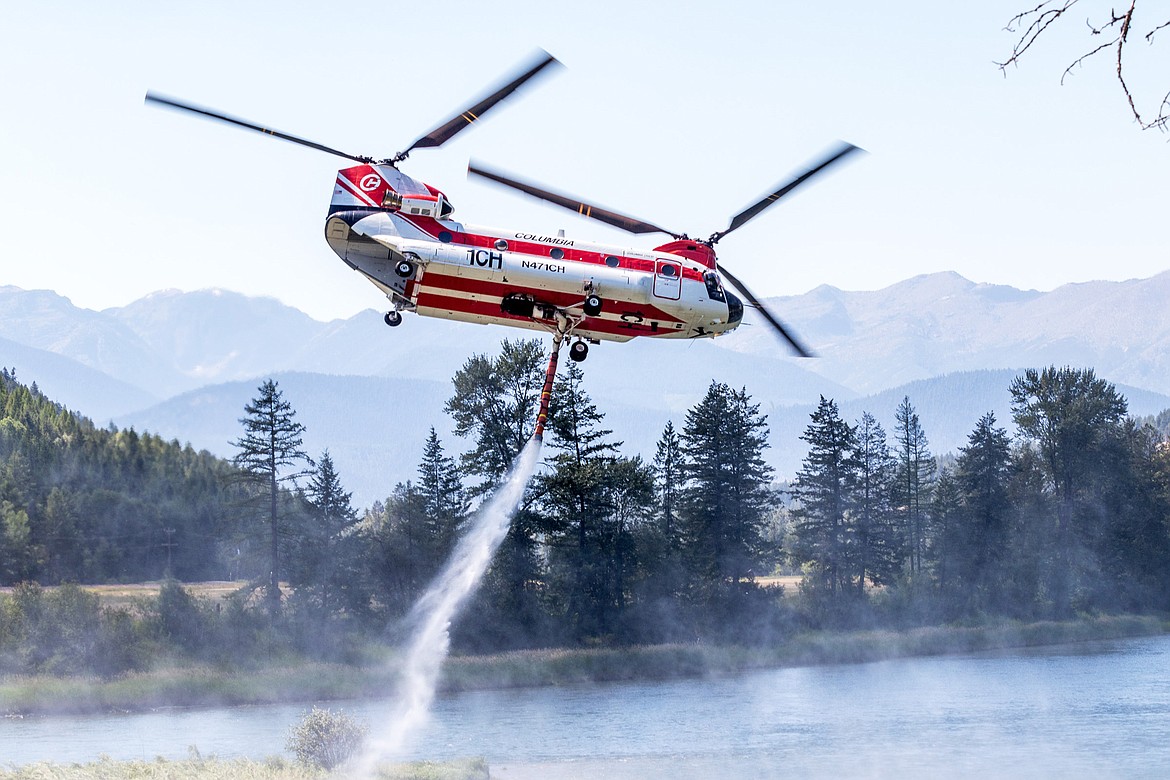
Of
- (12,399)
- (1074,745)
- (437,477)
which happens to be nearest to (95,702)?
(437,477)

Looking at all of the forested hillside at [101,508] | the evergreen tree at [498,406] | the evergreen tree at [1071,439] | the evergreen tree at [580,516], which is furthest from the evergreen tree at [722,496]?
the forested hillside at [101,508]

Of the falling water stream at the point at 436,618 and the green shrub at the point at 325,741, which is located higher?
the falling water stream at the point at 436,618

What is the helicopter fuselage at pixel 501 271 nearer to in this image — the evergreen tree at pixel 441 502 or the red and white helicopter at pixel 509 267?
→ the red and white helicopter at pixel 509 267

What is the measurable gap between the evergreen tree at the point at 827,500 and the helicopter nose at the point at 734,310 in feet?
220

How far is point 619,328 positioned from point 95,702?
52.0 meters

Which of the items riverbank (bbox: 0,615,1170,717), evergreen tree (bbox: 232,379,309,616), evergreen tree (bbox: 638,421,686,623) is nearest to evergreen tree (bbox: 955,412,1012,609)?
riverbank (bbox: 0,615,1170,717)

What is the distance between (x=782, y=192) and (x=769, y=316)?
10.1 ft

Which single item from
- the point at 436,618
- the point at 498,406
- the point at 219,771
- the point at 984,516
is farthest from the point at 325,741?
the point at 984,516

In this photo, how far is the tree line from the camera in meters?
84.8

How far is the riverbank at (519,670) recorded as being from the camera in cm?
7400

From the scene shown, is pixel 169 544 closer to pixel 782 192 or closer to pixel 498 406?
pixel 498 406

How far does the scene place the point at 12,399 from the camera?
130 metres

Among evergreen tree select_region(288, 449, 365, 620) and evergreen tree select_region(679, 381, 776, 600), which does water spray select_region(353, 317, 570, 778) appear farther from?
evergreen tree select_region(679, 381, 776, 600)

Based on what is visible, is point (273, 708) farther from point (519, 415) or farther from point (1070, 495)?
point (1070, 495)
